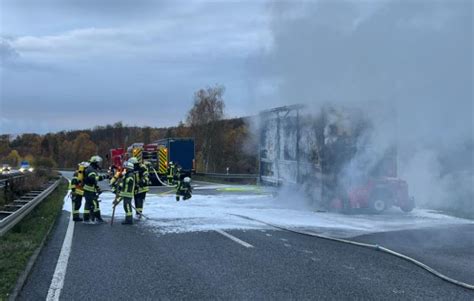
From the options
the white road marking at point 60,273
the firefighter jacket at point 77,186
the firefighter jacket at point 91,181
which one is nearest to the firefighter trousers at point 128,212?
the firefighter jacket at point 91,181

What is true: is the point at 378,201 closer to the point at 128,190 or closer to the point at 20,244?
the point at 128,190

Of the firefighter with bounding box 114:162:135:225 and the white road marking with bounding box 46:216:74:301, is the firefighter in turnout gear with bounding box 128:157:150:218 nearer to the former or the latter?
the firefighter with bounding box 114:162:135:225

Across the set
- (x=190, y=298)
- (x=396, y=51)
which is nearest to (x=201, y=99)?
(x=396, y=51)

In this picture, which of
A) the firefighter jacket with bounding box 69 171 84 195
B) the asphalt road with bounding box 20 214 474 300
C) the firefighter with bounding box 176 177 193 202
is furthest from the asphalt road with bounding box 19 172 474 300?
the firefighter with bounding box 176 177 193 202

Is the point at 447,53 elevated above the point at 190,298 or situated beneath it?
elevated above

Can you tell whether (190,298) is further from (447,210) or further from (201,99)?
(201,99)

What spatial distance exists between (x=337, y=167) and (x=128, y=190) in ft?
18.4

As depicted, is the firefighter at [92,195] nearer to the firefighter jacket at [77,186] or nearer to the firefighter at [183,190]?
the firefighter jacket at [77,186]

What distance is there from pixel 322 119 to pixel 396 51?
4.32 m

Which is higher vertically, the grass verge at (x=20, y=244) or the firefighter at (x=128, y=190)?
the firefighter at (x=128, y=190)

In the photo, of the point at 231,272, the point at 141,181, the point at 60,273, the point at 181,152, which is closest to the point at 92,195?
the point at 141,181

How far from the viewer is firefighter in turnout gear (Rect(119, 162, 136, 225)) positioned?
11.4m

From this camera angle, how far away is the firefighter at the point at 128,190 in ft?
37.3

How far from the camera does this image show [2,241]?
27.8 ft
